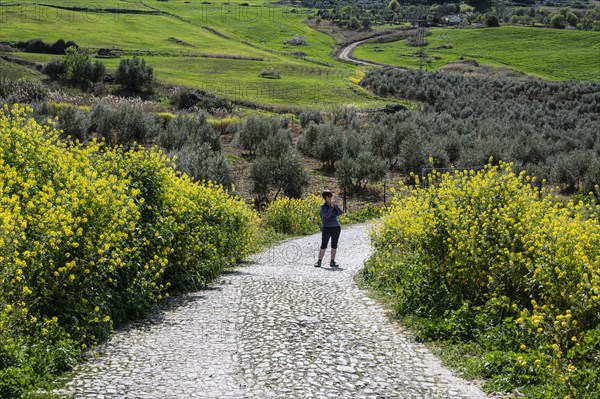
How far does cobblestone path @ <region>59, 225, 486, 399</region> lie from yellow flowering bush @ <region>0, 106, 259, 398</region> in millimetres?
482

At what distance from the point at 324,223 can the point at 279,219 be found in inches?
470

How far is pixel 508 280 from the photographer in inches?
392

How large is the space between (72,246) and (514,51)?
4985 inches

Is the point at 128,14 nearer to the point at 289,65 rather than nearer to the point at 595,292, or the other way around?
the point at 289,65

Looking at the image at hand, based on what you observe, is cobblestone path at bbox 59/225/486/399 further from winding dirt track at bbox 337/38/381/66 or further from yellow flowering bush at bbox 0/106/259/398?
winding dirt track at bbox 337/38/381/66

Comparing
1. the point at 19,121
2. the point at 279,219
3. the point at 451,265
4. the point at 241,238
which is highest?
the point at 19,121

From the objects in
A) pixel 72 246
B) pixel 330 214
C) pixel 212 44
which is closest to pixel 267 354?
pixel 72 246

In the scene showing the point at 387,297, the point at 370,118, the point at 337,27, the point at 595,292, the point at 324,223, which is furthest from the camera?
the point at 337,27

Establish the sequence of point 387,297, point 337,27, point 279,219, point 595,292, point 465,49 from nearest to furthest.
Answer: point 595,292 → point 387,297 → point 279,219 → point 465,49 → point 337,27

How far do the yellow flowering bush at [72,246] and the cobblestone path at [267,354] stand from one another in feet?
1.58

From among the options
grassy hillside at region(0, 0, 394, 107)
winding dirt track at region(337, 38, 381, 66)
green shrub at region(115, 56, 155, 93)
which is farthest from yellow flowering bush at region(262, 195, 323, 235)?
winding dirt track at region(337, 38, 381, 66)

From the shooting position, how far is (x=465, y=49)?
130 meters

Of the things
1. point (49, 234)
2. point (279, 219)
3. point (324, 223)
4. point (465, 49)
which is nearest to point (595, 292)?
point (49, 234)

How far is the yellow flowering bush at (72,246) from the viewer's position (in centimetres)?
793
